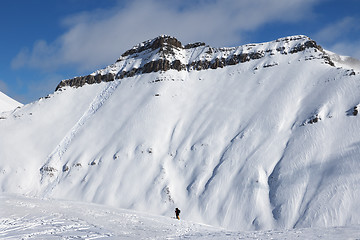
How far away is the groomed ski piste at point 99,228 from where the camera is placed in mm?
17600

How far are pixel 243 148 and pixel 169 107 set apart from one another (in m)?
27.2

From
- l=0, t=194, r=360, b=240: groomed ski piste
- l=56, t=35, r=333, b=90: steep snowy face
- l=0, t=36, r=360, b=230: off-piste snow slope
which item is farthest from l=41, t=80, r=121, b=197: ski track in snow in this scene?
l=0, t=194, r=360, b=240: groomed ski piste

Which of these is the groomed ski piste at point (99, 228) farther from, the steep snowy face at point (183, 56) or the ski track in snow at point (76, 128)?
the steep snowy face at point (183, 56)

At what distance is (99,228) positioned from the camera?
2323 cm

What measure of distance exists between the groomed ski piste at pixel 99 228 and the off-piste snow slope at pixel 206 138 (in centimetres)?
2581

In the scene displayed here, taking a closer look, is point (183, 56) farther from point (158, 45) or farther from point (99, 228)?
point (99, 228)

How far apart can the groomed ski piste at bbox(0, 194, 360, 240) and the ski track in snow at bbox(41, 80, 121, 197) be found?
43930 mm

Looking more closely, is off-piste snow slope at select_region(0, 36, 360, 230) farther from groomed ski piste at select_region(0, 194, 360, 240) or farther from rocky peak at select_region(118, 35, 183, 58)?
groomed ski piste at select_region(0, 194, 360, 240)

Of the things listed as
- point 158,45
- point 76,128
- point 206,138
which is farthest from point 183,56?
point 206,138

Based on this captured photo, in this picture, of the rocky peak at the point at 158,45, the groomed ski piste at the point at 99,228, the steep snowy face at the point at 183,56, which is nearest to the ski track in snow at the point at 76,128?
the steep snowy face at the point at 183,56

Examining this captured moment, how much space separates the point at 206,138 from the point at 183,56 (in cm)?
4560

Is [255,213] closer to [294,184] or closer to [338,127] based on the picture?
[294,184]

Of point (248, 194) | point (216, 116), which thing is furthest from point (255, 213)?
point (216, 116)

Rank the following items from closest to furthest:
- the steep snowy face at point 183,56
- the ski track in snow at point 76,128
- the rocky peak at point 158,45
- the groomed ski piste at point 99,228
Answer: the groomed ski piste at point 99,228
the ski track in snow at point 76,128
the steep snowy face at point 183,56
the rocky peak at point 158,45
